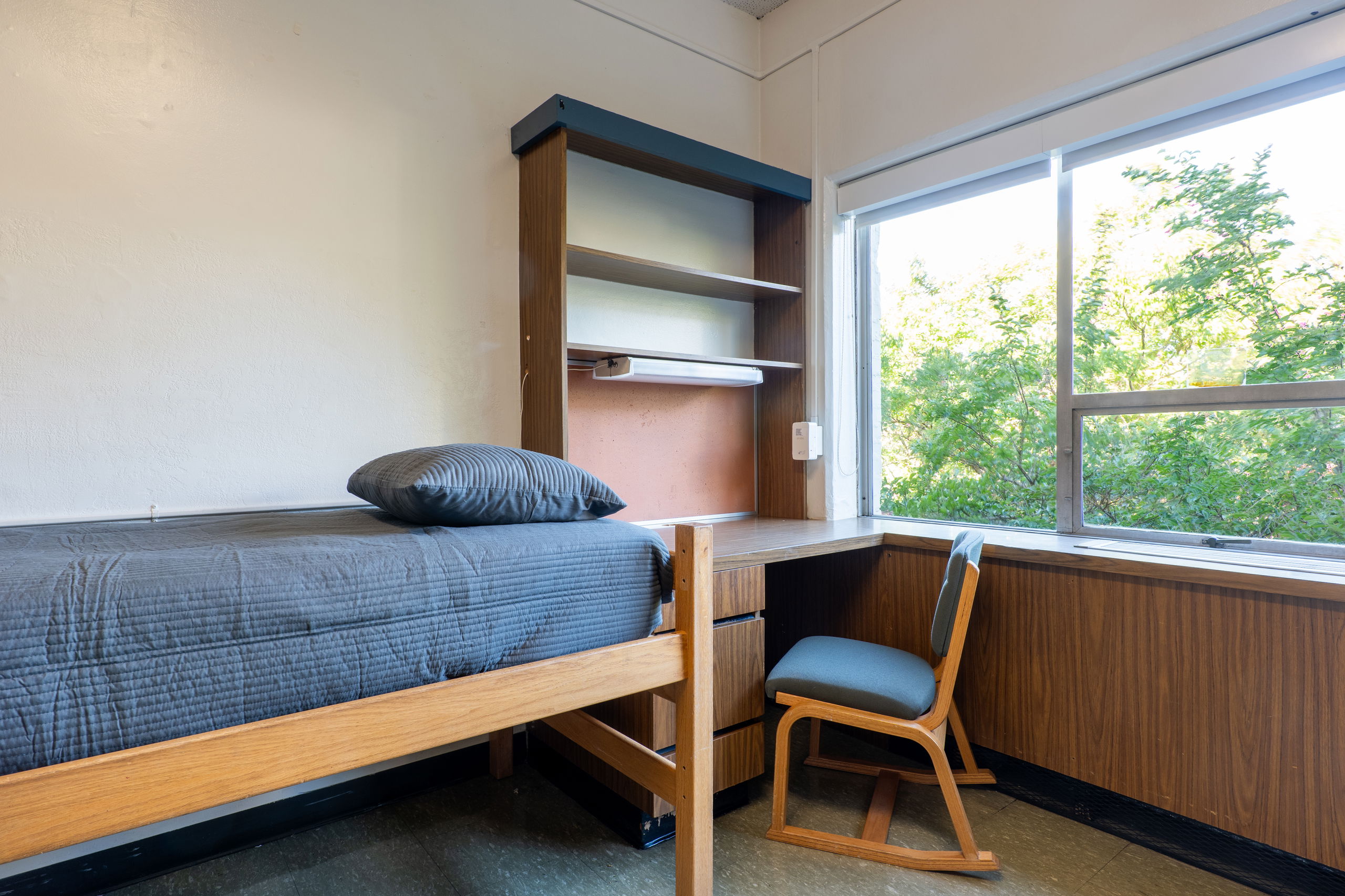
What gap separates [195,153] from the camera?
1.70 meters

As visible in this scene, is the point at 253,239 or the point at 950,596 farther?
the point at 253,239

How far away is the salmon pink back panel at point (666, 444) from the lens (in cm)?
232

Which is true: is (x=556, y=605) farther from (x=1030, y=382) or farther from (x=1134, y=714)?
(x=1030, y=382)

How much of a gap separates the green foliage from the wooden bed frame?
145 cm

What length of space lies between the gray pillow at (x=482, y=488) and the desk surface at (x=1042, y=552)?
490 millimetres

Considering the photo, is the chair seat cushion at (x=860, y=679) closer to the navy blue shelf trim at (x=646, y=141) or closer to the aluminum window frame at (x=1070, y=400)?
the aluminum window frame at (x=1070, y=400)

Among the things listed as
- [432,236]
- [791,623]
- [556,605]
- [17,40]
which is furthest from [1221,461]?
[17,40]

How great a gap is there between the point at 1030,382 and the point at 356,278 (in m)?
2.08

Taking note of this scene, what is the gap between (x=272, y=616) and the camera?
0.89 m

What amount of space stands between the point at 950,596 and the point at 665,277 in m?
1.35

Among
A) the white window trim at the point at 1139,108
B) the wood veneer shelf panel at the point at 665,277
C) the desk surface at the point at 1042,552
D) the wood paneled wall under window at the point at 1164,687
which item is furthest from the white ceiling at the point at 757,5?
the wood paneled wall under window at the point at 1164,687

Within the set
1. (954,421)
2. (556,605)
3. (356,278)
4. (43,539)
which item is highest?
(356,278)

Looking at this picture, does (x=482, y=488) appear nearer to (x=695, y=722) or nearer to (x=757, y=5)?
(x=695, y=722)

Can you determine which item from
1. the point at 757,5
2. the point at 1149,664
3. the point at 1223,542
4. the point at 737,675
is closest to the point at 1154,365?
the point at 1223,542
